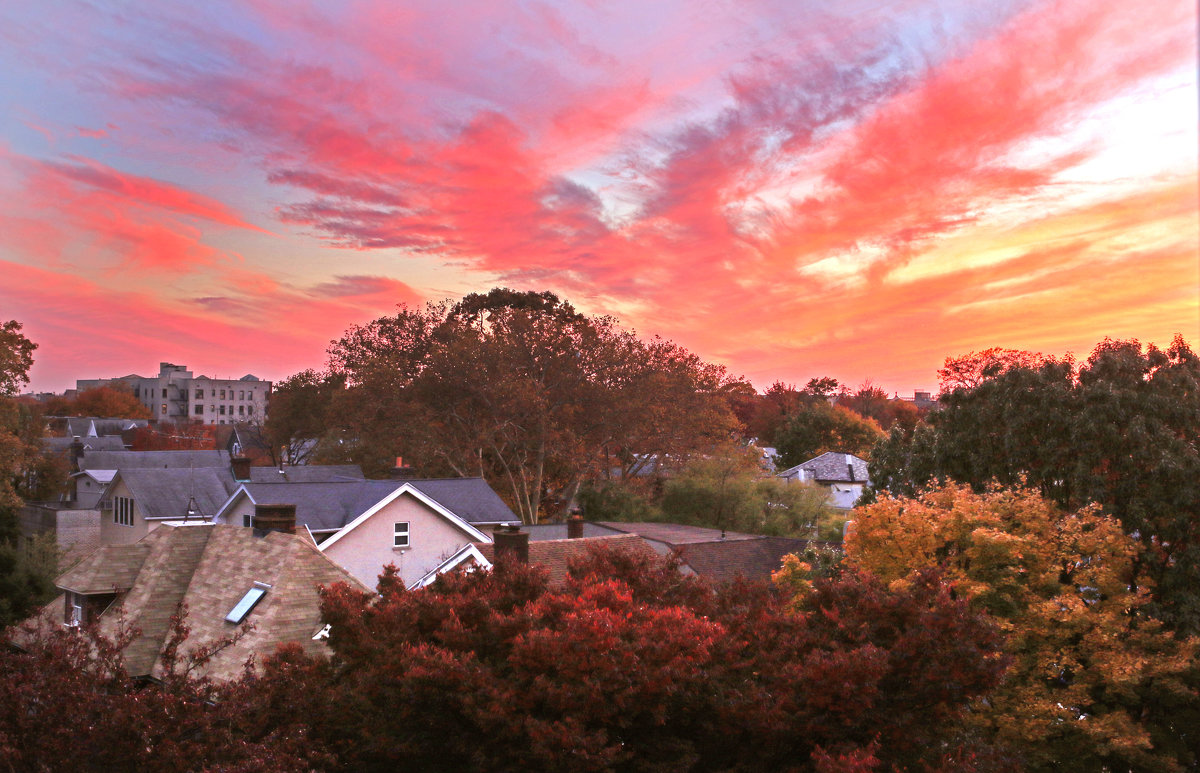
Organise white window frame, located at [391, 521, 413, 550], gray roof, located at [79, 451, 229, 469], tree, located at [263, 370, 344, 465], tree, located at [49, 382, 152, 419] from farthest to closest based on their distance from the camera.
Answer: tree, located at [49, 382, 152, 419] < tree, located at [263, 370, 344, 465] < gray roof, located at [79, 451, 229, 469] < white window frame, located at [391, 521, 413, 550]

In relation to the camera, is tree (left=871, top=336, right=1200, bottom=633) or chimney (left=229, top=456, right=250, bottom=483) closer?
tree (left=871, top=336, right=1200, bottom=633)

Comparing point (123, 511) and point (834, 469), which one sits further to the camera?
point (834, 469)

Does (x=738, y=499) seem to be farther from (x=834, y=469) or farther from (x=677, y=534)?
(x=677, y=534)

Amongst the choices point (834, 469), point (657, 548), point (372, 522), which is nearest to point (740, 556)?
point (657, 548)

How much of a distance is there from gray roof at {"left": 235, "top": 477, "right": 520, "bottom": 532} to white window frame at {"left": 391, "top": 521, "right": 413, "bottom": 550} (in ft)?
4.35

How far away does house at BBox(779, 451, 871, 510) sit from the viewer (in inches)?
2805

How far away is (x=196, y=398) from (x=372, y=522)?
6323 inches

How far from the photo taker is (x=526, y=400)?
187 ft

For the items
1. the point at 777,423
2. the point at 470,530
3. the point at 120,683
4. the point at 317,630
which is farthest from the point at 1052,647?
the point at 777,423

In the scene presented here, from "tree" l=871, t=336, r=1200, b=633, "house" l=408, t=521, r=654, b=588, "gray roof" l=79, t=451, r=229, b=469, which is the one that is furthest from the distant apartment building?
"tree" l=871, t=336, r=1200, b=633

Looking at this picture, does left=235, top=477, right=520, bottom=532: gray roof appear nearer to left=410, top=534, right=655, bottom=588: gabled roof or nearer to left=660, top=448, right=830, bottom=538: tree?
left=410, top=534, right=655, bottom=588: gabled roof

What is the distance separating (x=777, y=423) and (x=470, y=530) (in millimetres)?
84581

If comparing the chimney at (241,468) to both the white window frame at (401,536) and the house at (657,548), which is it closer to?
the white window frame at (401,536)

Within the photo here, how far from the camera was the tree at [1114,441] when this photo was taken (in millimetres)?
23766
